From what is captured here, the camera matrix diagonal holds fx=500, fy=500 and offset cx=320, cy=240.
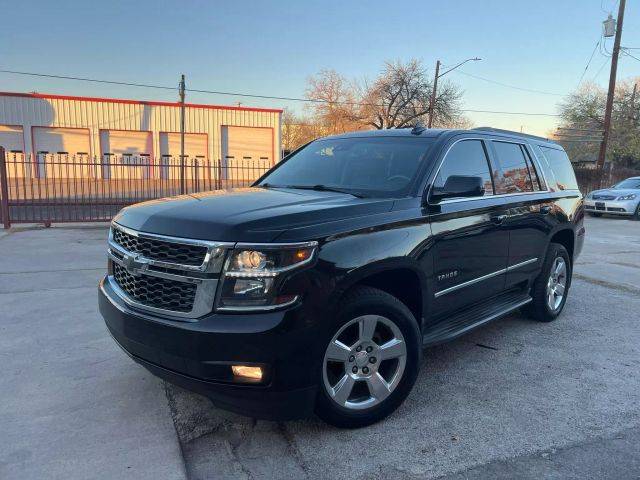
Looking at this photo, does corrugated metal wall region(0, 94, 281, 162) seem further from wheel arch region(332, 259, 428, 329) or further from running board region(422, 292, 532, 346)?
wheel arch region(332, 259, 428, 329)

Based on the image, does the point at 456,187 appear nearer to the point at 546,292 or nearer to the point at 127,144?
the point at 546,292

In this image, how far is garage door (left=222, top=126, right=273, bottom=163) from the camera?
33.1m

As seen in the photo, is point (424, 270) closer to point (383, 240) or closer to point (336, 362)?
point (383, 240)

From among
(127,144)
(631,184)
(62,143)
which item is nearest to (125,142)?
(127,144)

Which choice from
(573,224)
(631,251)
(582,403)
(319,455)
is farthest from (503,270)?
(631,251)

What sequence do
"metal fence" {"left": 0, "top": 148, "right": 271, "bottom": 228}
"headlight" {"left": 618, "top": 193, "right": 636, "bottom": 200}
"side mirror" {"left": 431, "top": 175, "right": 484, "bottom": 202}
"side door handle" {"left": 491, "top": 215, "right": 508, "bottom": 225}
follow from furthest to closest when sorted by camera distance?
"headlight" {"left": 618, "top": 193, "right": 636, "bottom": 200}, "metal fence" {"left": 0, "top": 148, "right": 271, "bottom": 228}, "side door handle" {"left": 491, "top": 215, "right": 508, "bottom": 225}, "side mirror" {"left": 431, "top": 175, "right": 484, "bottom": 202}

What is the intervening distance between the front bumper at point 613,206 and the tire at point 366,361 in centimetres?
1643

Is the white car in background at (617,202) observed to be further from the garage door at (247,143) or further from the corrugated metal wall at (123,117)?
the garage door at (247,143)

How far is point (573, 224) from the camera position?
5.54 metres

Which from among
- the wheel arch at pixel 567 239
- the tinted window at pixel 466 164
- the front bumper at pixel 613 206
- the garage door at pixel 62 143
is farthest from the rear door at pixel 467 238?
the garage door at pixel 62 143

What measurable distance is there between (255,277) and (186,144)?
31.3 m

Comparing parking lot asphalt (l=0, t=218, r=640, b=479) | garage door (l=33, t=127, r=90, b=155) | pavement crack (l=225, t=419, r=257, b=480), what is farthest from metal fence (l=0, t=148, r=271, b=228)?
pavement crack (l=225, t=419, r=257, b=480)

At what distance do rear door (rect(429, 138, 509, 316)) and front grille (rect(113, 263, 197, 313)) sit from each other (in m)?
1.68

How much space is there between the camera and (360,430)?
3055mm
